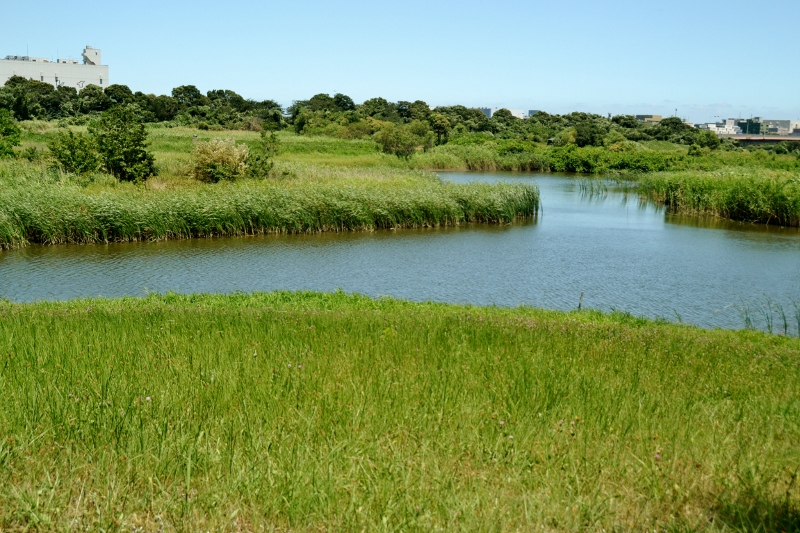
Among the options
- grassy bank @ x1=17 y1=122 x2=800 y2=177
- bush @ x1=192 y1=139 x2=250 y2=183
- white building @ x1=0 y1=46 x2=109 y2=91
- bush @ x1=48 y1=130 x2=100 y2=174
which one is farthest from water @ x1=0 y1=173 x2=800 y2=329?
white building @ x1=0 y1=46 x2=109 y2=91

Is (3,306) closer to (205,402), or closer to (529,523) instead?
(205,402)

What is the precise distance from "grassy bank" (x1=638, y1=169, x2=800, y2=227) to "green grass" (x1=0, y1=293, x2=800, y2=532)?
2699cm

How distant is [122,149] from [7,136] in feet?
29.8

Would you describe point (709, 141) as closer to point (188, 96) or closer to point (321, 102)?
point (321, 102)

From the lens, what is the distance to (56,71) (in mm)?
117750

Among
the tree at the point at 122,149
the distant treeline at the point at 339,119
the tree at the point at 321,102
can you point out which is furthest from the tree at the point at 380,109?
the tree at the point at 122,149

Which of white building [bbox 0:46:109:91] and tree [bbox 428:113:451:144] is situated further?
white building [bbox 0:46:109:91]

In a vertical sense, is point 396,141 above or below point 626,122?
below

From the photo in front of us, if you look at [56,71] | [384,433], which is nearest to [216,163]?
[384,433]

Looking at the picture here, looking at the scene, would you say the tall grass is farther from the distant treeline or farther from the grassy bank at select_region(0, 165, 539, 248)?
the grassy bank at select_region(0, 165, 539, 248)

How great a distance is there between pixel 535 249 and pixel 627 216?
45.0 ft

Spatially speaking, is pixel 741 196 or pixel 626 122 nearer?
pixel 741 196

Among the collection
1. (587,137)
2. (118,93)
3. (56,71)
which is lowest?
(587,137)

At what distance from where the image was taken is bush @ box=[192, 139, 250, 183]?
3139cm
